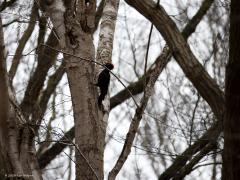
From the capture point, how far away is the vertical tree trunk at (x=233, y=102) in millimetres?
1977

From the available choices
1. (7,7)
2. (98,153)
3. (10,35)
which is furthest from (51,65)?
(98,153)

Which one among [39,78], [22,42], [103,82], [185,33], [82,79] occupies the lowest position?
[82,79]

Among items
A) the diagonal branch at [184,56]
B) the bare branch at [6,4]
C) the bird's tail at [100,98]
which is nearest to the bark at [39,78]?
the bare branch at [6,4]

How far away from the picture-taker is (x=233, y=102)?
78.5 inches

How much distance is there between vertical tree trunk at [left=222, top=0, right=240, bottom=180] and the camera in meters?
1.98

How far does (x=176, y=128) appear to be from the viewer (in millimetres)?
5309

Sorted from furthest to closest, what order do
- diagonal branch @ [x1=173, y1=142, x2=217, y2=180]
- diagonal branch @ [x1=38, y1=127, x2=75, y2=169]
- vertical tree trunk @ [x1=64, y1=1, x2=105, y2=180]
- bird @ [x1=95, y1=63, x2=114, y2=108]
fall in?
diagonal branch @ [x1=38, y1=127, x2=75, y2=169] < diagonal branch @ [x1=173, y1=142, x2=217, y2=180] < bird @ [x1=95, y1=63, x2=114, y2=108] < vertical tree trunk @ [x1=64, y1=1, x2=105, y2=180]

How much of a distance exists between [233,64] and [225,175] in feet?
1.45

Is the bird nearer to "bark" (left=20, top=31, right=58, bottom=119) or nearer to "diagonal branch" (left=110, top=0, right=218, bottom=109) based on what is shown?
"bark" (left=20, top=31, right=58, bottom=119)

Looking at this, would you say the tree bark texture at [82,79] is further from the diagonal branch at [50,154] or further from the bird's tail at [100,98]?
the diagonal branch at [50,154]

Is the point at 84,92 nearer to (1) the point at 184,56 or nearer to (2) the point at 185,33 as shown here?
(1) the point at 184,56

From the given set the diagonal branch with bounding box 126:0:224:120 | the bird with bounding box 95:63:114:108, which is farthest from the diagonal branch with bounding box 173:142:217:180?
the bird with bounding box 95:63:114:108

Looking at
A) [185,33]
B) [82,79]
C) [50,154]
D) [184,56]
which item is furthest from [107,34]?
[50,154]

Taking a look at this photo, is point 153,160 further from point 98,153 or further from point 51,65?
point 98,153
